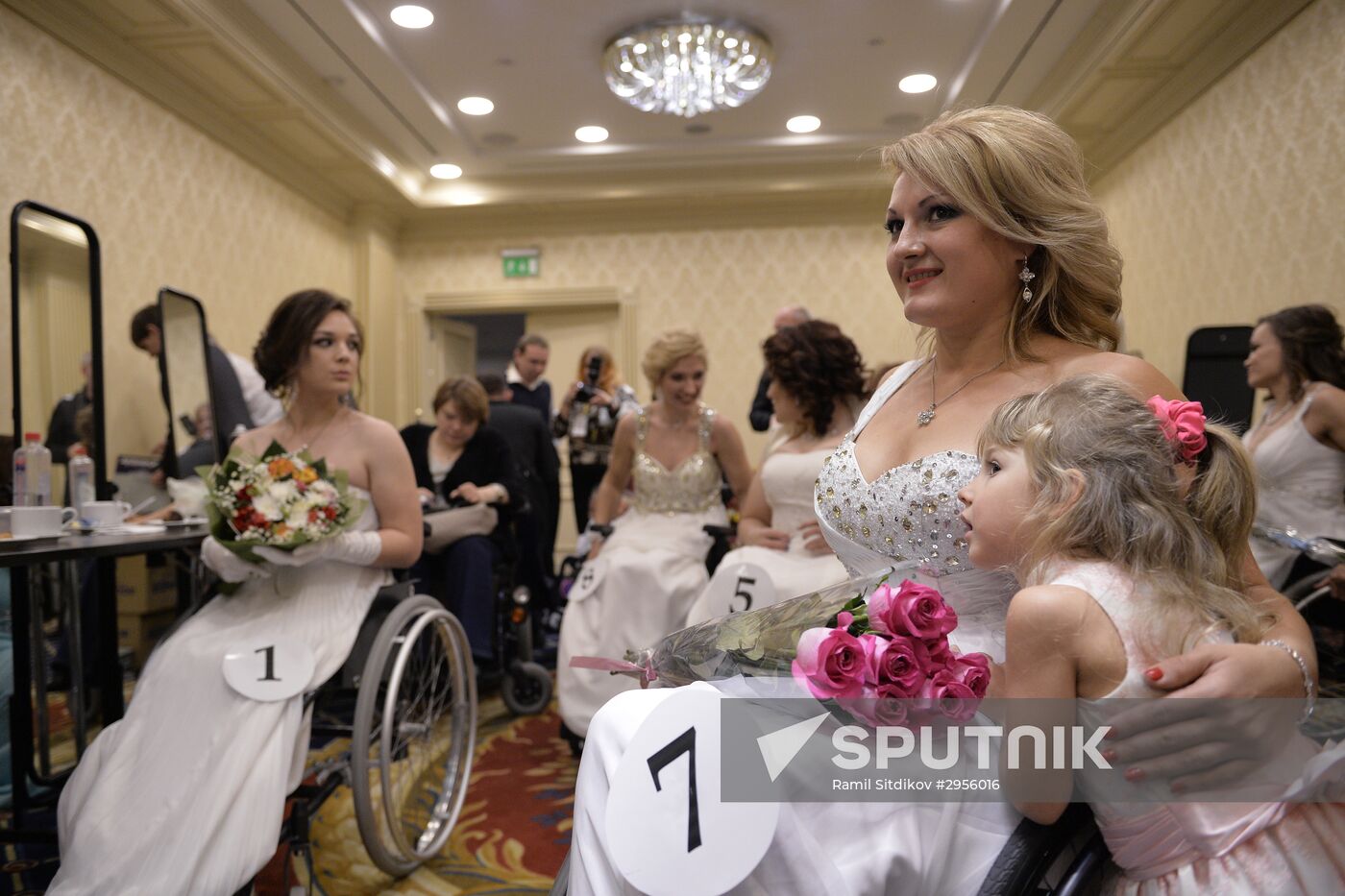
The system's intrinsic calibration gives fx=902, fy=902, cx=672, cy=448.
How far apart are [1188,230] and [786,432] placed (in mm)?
3519

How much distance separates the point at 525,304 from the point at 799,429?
5180 millimetres

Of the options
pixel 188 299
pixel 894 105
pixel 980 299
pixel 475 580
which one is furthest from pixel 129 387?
pixel 894 105

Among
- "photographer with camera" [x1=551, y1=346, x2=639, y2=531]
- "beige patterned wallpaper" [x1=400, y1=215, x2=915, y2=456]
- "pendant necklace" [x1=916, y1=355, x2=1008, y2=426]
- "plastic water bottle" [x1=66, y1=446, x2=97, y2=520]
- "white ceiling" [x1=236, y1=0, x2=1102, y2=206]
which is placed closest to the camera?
"pendant necklace" [x1=916, y1=355, x2=1008, y2=426]

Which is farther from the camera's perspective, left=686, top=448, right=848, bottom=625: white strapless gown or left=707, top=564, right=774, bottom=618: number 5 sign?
left=686, top=448, right=848, bottom=625: white strapless gown

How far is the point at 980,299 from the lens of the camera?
1395 millimetres

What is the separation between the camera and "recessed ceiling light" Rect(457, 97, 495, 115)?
19.2ft

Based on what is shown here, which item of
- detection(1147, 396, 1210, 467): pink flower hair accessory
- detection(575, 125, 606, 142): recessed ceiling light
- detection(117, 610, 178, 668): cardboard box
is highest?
detection(575, 125, 606, 142): recessed ceiling light

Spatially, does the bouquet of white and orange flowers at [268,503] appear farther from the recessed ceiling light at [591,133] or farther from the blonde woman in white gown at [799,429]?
the recessed ceiling light at [591,133]

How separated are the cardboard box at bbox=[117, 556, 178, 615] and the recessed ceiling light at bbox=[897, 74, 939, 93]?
4911mm

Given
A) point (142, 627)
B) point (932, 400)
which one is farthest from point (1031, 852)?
point (142, 627)

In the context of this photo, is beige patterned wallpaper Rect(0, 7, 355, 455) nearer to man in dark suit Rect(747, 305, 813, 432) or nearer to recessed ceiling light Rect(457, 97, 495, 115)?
recessed ceiling light Rect(457, 97, 495, 115)

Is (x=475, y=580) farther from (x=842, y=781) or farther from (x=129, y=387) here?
(x=842, y=781)

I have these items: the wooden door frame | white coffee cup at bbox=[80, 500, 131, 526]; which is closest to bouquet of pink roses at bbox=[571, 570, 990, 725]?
white coffee cup at bbox=[80, 500, 131, 526]

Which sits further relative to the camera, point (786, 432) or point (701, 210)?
point (701, 210)
